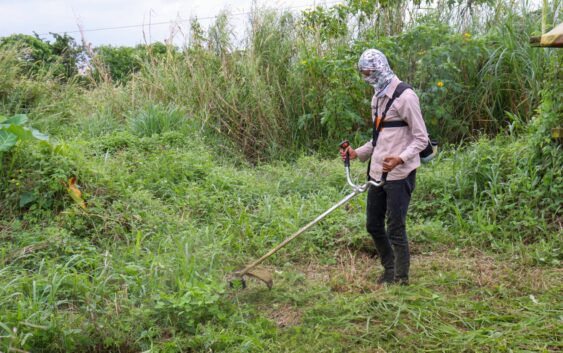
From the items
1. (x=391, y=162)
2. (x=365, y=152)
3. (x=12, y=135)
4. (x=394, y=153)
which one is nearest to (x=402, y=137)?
(x=394, y=153)

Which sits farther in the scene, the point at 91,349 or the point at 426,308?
the point at 426,308

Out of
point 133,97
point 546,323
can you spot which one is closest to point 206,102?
point 133,97

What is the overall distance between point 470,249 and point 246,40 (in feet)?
17.7

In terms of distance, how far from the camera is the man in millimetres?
3633

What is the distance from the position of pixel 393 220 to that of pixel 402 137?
0.56 metres

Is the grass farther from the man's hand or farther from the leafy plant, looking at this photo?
the man's hand

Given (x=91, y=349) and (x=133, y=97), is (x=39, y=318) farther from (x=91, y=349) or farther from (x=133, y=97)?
(x=133, y=97)

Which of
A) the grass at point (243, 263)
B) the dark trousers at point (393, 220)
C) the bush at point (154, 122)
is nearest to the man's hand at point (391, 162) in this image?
the dark trousers at point (393, 220)

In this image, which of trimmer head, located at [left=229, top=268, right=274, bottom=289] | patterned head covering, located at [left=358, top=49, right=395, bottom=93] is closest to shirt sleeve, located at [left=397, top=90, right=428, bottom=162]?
patterned head covering, located at [left=358, top=49, right=395, bottom=93]

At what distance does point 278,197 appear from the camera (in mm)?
5914

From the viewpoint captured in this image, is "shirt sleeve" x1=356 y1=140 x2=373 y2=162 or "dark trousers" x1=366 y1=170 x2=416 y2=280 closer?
"dark trousers" x1=366 y1=170 x2=416 y2=280

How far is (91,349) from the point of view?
10.9ft

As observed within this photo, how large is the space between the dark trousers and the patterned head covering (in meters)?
0.62

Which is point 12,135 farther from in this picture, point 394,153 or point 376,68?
point 394,153
